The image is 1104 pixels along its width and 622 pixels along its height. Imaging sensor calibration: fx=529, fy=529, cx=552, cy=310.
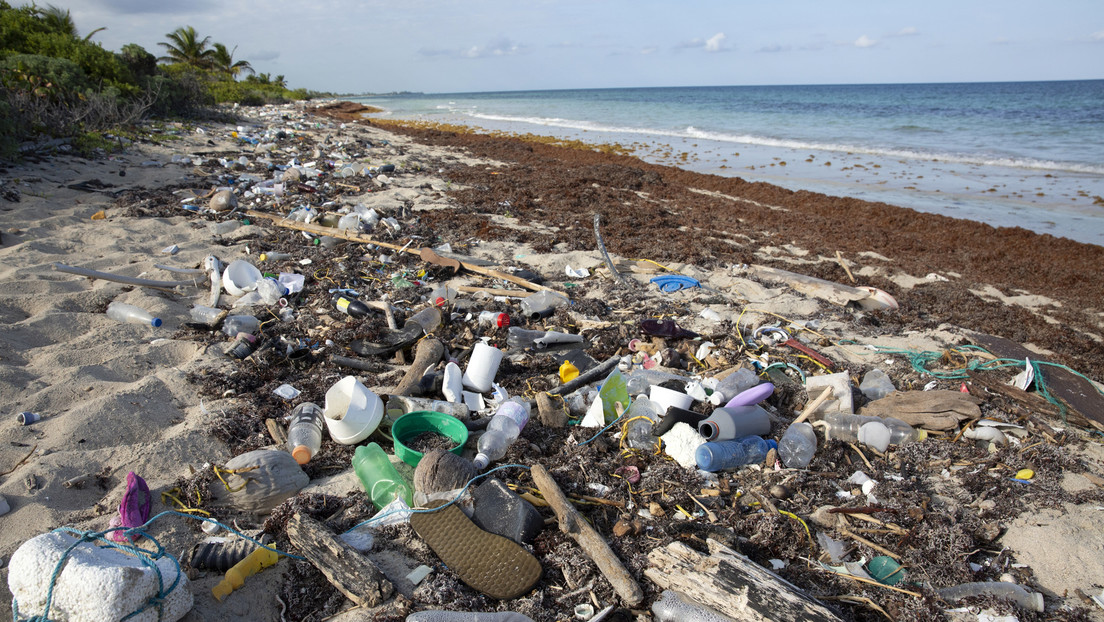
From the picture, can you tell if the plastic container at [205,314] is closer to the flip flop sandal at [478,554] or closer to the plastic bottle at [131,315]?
the plastic bottle at [131,315]

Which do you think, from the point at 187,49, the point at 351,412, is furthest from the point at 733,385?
the point at 187,49

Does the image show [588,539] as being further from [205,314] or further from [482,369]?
[205,314]

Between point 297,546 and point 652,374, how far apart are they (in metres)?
2.30

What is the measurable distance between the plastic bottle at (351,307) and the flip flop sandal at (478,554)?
2445 millimetres

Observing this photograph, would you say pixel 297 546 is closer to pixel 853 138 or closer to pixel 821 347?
pixel 821 347

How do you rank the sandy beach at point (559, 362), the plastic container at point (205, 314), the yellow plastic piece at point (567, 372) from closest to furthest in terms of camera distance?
the sandy beach at point (559, 362) < the yellow plastic piece at point (567, 372) < the plastic container at point (205, 314)

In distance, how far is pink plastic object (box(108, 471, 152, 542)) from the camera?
2.19 meters

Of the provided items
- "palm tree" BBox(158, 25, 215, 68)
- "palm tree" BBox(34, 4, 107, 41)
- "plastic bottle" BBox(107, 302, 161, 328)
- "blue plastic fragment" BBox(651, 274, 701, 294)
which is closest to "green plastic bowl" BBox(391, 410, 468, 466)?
"plastic bottle" BBox(107, 302, 161, 328)

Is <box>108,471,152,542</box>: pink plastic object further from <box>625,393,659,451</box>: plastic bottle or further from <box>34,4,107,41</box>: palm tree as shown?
<box>34,4,107,41</box>: palm tree

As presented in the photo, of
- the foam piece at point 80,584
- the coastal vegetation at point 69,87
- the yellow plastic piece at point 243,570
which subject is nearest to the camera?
the foam piece at point 80,584

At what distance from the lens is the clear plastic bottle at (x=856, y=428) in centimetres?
309

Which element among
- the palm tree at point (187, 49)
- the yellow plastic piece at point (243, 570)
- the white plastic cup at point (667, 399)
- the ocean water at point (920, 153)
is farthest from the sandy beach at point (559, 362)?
the palm tree at point (187, 49)

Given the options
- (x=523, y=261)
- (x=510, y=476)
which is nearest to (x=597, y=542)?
(x=510, y=476)

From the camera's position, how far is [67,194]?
6.76m
